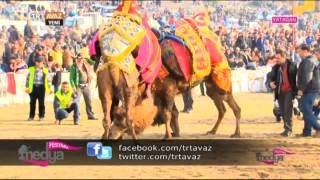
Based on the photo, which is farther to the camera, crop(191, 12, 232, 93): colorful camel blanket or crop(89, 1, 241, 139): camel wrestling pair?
crop(191, 12, 232, 93): colorful camel blanket

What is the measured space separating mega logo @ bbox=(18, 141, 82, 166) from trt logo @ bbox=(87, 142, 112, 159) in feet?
1.18

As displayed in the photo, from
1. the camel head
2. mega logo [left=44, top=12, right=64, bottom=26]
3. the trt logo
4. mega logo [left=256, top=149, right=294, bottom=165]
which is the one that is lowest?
mega logo [left=256, top=149, right=294, bottom=165]

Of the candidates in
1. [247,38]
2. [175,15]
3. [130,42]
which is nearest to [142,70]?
[130,42]

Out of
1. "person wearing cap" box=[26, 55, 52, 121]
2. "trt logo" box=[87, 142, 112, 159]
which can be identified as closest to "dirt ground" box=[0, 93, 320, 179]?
"person wearing cap" box=[26, 55, 52, 121]

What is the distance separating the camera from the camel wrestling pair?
10.3 m

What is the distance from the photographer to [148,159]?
9398mm

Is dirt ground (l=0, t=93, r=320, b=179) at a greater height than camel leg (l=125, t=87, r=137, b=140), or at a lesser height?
lesser

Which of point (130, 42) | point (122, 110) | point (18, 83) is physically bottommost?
point (18, 83)

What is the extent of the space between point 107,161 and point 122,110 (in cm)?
152

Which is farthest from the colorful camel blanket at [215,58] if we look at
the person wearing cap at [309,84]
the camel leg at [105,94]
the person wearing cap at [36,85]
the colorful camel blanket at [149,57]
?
the person wearing cap at [36,85]

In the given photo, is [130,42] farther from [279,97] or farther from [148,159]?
[279,97]

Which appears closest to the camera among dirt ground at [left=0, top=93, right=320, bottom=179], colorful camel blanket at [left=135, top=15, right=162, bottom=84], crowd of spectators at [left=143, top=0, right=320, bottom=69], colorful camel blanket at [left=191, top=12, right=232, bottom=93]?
dirt ground at [left=0, top=93, right=320, bottom=179]

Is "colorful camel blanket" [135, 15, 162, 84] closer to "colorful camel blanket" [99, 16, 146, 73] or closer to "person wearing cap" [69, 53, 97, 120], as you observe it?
"colorful camel blanket" [99, 16, 146, 73]

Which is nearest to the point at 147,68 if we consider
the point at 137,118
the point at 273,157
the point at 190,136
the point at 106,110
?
the point at 137,118
